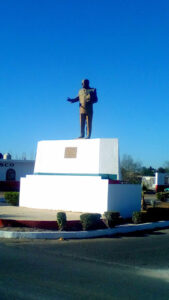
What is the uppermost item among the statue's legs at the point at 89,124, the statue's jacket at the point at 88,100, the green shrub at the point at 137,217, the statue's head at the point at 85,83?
the statue's head at the point at 85,83

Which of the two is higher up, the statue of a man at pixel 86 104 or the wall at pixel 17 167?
the statue of a man at pixel 86 104

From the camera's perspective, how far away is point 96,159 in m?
15.8

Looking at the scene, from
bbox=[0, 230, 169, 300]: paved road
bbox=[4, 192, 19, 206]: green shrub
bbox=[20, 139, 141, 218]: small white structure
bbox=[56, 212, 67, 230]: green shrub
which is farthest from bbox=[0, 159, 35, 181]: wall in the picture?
bbox=[0, 230, 169, 300]: paved road

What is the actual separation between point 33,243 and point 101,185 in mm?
5361

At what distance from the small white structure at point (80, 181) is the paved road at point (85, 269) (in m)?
4.19

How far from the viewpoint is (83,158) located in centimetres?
1619

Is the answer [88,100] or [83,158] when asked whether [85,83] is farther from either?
[83,158]

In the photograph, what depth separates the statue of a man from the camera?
662 inches

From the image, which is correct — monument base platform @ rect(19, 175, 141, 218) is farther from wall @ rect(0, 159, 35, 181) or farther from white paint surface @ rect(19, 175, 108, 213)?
wall @ rect(0, 159, 35, 181)

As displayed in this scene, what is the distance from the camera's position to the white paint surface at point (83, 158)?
15688mm

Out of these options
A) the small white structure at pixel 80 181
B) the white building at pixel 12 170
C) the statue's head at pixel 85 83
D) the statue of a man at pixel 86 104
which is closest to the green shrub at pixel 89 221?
the small white structure at pixel 80 181

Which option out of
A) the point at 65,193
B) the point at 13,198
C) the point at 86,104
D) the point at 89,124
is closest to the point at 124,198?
the point at 65,193

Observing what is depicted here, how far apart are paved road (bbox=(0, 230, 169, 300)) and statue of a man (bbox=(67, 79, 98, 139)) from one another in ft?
24.5

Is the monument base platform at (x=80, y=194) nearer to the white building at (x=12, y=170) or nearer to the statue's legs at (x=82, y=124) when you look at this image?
the statue's legs at (x=82, y=124)
